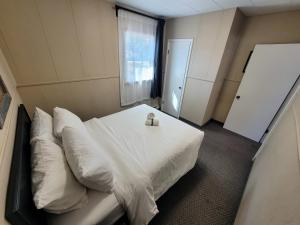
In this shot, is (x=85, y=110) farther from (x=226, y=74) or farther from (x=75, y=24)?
(x=226, y=74)

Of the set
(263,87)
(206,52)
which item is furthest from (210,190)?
(206,52)

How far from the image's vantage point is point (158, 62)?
3.26 metres

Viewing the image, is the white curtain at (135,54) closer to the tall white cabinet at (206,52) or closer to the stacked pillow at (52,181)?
the tall white cabinet at (206,52)

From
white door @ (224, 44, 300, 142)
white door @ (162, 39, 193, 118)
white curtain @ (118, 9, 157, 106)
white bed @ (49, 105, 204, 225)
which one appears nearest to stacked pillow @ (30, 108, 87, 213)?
white bed @ (49, 105, 204, 225)

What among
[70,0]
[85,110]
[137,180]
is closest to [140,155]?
[137,180]

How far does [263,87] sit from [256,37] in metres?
0.99

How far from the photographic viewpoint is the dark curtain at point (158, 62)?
2.97m

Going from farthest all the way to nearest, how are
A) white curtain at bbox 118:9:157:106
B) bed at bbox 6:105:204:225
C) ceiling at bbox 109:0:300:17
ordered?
white curtain at bbox 118:9:157:106 < ceiling at bbox 109:0:300:17 < bed at bbox 6:105:204:225

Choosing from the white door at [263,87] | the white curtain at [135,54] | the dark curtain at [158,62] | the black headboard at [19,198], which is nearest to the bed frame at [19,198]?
the black headboard at [19,198]

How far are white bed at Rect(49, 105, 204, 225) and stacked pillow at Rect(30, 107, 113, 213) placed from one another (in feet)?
0.31

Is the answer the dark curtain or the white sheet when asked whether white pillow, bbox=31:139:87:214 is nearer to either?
the white sheet

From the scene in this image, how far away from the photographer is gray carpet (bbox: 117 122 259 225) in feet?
4.70

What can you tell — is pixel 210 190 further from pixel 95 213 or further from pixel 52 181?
pixel 52 181

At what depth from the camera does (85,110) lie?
248 cm
